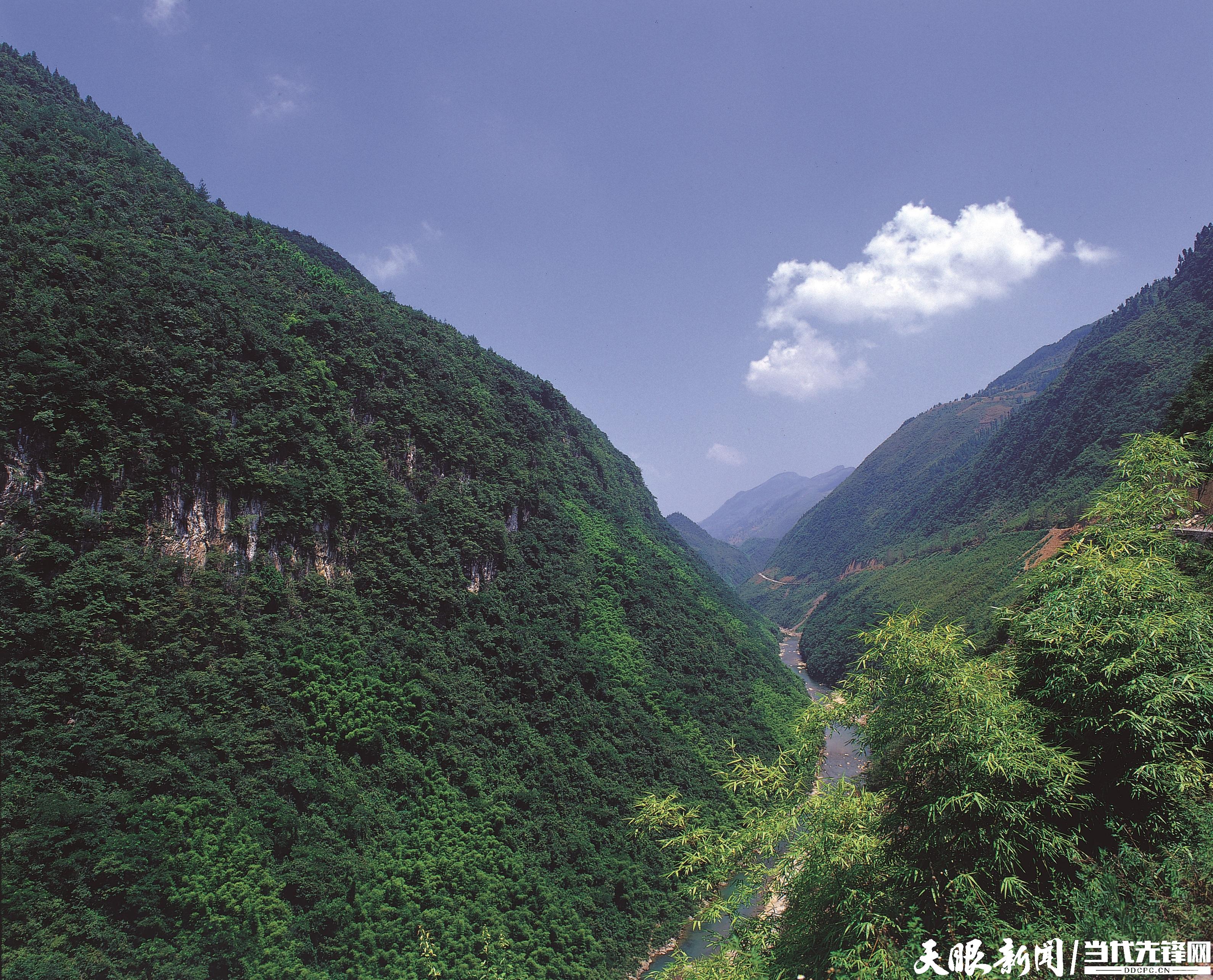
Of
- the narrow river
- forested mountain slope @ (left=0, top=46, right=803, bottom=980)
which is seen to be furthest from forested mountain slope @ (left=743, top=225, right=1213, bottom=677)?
forested mountain slope @ (left=0, top=46, right=803, bottom=980)

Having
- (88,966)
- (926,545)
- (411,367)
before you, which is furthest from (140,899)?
(926,545)

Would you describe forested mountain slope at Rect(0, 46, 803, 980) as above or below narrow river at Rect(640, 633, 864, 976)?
above

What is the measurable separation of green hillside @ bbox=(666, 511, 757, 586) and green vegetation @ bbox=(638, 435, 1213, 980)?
484 feet

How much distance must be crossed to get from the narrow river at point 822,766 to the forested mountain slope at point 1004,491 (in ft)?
13.2

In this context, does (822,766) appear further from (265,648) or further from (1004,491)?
(1004,491)

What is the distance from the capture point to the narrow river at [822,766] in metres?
19.1

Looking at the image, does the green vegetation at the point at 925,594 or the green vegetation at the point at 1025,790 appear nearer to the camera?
the green vegetation at the point at 1025,790

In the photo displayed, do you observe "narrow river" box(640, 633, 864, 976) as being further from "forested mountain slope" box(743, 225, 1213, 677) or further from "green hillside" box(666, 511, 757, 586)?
"green hillside" box(666, 511, 757, 586)

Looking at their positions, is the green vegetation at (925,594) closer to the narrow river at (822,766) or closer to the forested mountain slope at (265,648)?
the narrow river at (822,766)

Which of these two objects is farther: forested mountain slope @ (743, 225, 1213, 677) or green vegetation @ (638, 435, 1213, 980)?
forested mountain slope @ (743, 225, 1213, 677)

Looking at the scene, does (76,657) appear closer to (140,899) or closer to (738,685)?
(140,899)

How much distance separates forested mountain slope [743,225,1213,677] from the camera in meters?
59.1

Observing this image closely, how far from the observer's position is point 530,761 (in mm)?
31828

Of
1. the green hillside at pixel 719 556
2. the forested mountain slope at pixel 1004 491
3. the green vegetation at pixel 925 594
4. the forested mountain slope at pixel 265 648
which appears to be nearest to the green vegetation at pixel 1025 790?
the forested mountain slope at pixel 265 648
